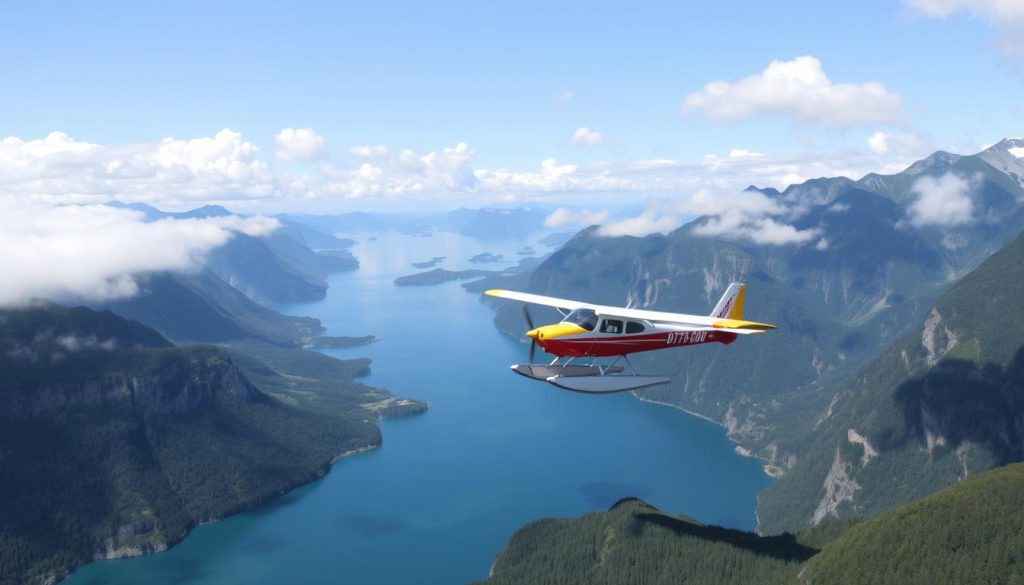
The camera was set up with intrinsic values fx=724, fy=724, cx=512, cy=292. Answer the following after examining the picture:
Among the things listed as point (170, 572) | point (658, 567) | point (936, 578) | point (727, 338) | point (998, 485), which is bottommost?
point (170, 572)

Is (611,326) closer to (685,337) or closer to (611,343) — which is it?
(611,343)

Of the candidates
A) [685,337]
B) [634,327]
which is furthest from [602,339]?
[685,337]

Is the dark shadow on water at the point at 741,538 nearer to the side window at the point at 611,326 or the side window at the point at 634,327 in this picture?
the side window at the point at 634,327

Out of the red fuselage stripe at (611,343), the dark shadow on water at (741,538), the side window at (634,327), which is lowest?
the dark shadow on water at (741,538)

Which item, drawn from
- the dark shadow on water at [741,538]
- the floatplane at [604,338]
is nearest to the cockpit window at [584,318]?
the floatplane at [604,338]

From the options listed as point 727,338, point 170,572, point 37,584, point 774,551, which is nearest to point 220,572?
point 170,572

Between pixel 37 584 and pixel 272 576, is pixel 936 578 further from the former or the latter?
pixel 37 584

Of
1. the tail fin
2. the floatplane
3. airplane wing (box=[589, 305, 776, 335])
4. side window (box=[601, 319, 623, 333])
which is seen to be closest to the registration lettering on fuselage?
the floatplane
